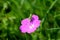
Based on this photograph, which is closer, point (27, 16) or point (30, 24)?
point (30, 24)

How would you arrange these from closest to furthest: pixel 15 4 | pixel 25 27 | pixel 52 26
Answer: pixel 25 27 → pixel 52 26 → pixel 15 4

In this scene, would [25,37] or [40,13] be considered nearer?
[25,37]

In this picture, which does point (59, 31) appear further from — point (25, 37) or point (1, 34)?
point (1, 34)

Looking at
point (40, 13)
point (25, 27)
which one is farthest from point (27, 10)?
point (25, 27)
